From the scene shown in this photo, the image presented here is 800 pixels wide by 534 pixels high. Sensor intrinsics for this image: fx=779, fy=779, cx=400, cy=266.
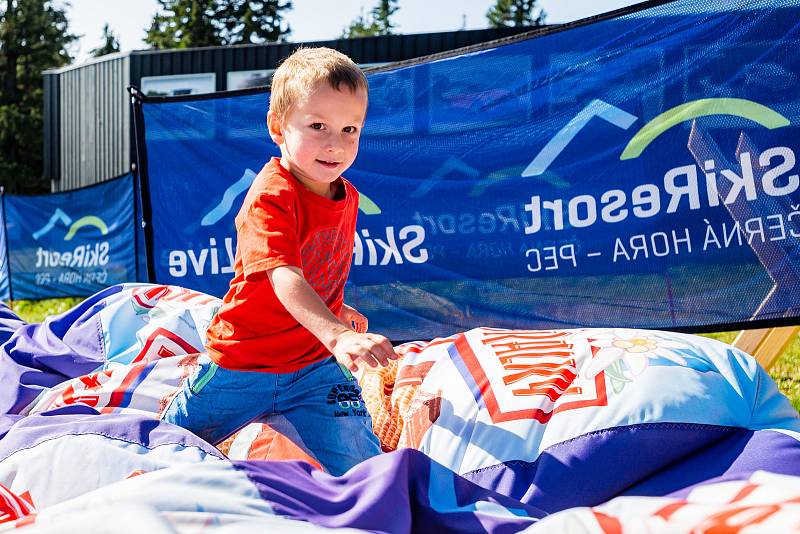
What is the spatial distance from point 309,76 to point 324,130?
139mm

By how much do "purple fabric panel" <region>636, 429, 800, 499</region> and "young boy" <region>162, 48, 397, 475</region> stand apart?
29.6 inches

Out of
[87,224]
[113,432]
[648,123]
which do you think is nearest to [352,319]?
[113,432]

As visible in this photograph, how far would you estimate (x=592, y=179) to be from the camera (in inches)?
139

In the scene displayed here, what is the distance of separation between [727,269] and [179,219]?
3.08 m

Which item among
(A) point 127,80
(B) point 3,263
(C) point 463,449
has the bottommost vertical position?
(B) point 3,263

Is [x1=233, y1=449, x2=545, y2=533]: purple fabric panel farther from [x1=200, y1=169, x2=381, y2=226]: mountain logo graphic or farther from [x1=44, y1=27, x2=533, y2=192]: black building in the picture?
[x1=44, y1=27, x2=533, y2=192]: black building

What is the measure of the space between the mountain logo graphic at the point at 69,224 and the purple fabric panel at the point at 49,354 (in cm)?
738

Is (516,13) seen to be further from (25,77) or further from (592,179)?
(592,179)

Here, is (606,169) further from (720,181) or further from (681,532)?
(681,532)

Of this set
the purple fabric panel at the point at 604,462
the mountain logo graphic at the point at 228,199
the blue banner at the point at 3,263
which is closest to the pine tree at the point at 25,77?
the blue banner at the point at 3,263

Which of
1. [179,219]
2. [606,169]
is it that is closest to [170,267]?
[179,219]

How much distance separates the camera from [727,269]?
10.6 feet

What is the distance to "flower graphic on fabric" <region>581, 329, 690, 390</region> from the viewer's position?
7.18ft

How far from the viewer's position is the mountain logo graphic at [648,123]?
10.5 feet
